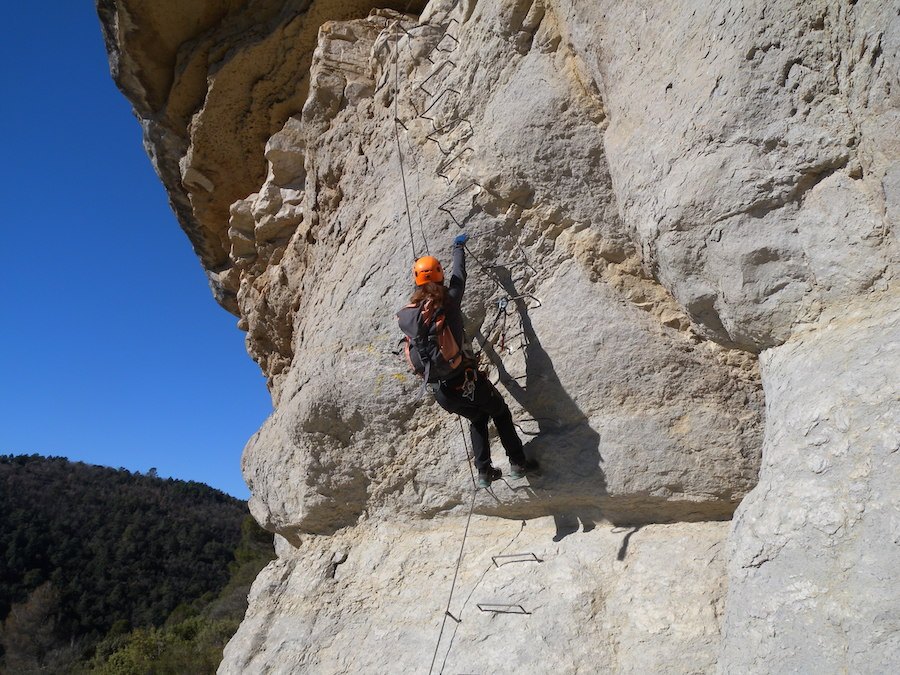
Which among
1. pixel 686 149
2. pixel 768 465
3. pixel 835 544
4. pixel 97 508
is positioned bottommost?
pixel 835 544

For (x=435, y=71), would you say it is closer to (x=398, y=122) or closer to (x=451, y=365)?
(x=398, y=122)

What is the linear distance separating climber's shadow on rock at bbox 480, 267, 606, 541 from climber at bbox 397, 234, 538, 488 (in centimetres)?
14

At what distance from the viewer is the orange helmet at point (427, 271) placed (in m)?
4.27

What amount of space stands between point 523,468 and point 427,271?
1349mm

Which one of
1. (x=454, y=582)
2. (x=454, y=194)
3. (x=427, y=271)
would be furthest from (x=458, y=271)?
(x=454, y=582)

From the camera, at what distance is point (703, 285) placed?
3.42 m

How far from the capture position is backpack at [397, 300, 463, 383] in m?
4.14

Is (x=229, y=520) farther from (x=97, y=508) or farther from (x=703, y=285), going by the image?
(x=703, y=285)

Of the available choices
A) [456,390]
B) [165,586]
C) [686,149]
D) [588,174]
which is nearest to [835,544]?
[686,149]

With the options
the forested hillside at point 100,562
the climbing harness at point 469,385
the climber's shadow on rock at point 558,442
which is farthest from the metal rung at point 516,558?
the forested hillside at point 100,562

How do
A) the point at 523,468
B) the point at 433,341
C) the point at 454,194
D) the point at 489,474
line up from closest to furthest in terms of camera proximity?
the point at 433,341 → the point at 523,468 → the point at 489,474 → the point at 454,194

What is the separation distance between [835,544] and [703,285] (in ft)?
4.74

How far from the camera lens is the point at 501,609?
402cm

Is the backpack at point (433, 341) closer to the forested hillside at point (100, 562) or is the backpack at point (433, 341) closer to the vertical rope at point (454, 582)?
the vertical rope at point (454, 582)
